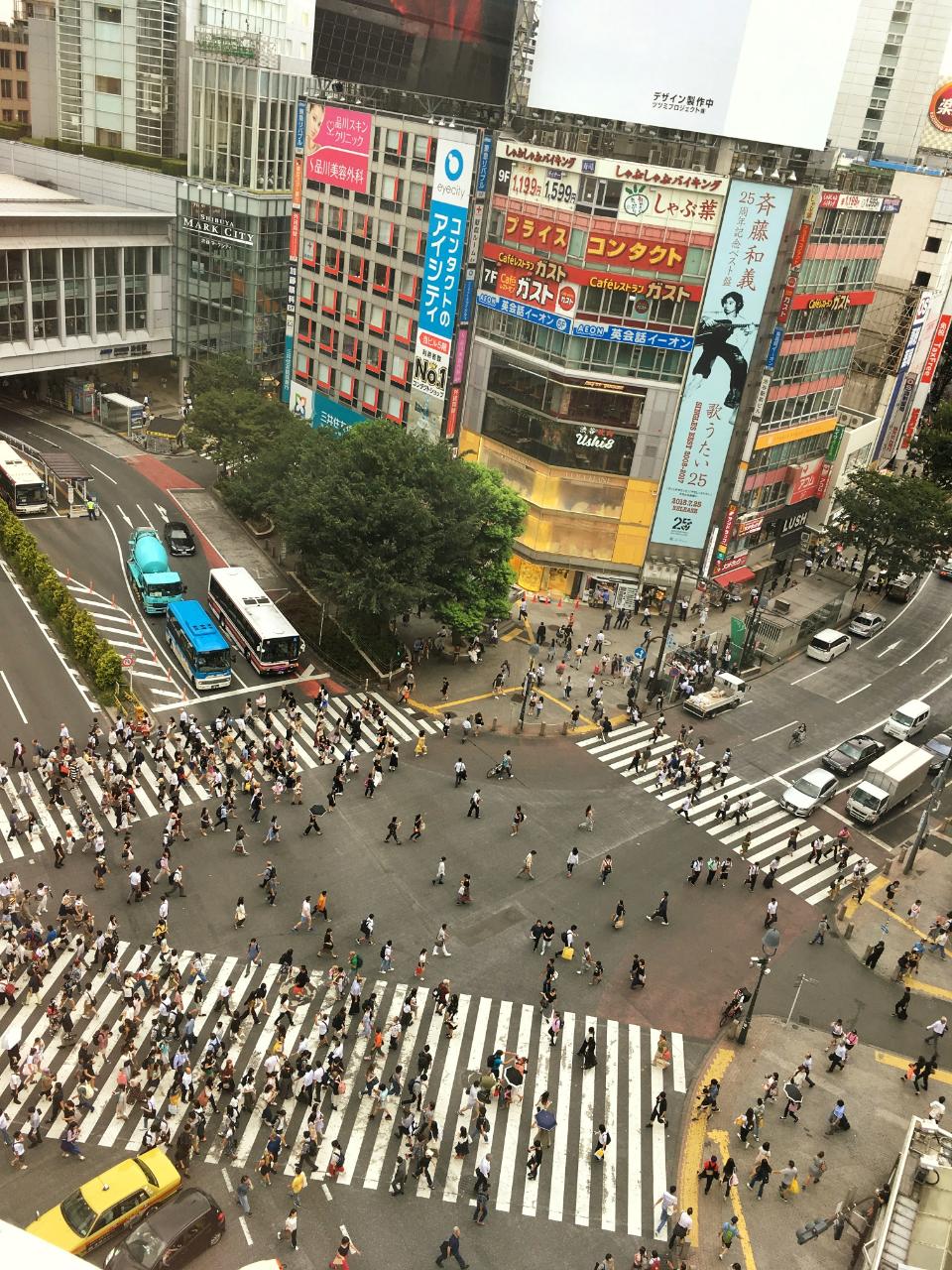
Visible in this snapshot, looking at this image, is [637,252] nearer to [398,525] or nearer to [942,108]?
[398,525]

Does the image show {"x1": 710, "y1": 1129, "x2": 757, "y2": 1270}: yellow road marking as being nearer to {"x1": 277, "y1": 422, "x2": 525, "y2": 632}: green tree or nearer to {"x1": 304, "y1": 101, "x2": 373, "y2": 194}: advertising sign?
{"x1": 277, "y1": 422, "x2": 525, "y2": 632}: green tree

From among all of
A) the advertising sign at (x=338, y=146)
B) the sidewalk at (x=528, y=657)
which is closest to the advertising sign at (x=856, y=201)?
the sidewalk at (x=528, y=657)

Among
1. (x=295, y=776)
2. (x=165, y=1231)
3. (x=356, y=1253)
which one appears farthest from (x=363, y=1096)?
(x=295, y=776)

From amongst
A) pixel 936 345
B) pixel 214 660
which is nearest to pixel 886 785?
pixel 214 660

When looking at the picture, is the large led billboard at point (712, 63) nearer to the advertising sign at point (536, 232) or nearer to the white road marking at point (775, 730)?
the advertising sign at point (536, 232)

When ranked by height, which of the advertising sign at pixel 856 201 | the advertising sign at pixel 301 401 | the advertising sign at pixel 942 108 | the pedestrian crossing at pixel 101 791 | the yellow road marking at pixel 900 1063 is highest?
the advertising sign at pixel 942 108

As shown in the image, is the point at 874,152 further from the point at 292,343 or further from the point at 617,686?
the point at 617,686

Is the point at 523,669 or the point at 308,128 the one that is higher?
the point at 308,128
